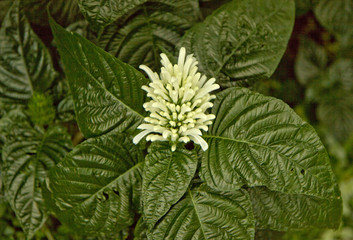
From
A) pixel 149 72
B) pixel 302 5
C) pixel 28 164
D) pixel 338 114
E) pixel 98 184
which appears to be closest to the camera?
pixel 149 72

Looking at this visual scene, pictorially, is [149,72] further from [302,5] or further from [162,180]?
[302,5]

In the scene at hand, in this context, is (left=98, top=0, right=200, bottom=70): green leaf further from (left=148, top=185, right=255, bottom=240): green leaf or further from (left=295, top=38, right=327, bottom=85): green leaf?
(left=295, top=38, right=327, bottom=85): green leaf

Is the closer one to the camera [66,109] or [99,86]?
[99,86]

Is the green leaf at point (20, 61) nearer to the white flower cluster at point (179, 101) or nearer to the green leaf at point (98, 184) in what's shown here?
the green leaf at point (98, 184)

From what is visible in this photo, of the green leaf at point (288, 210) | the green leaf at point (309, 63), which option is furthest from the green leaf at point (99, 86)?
the green leaf at point (309, 63)

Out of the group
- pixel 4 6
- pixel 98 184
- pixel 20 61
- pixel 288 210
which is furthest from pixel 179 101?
pixel 4 6

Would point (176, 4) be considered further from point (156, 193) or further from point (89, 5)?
point (156, 193)

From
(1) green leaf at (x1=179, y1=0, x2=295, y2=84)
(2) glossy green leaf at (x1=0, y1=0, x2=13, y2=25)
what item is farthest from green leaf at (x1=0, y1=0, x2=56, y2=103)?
(1) green leaf at (x1=179, y1=0, x2=295, y2=84)
